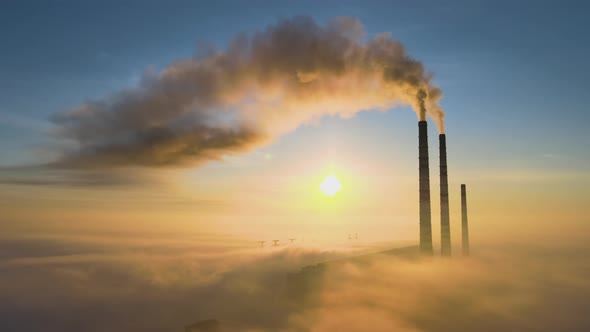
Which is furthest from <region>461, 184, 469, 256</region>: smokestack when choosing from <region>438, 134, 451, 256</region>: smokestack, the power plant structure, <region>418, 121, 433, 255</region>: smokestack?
<region>418, 121, 433, 255</region>: smokestack

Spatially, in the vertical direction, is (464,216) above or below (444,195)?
below

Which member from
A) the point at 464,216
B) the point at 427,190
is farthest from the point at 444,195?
the point at 464,216

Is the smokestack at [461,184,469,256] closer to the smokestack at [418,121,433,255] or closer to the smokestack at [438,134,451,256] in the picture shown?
the smokestack at [438,134,451,256]

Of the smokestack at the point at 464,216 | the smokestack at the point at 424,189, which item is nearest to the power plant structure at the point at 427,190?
the smokestack at the point at 424,189

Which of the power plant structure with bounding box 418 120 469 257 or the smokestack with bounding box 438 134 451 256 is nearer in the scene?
the power plant structure with bounding box 418 120 469 257

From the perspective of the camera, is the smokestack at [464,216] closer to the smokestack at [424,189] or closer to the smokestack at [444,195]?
the smokestack at [444,195]

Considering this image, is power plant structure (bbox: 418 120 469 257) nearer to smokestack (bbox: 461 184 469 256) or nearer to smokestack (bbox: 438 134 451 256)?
smokestack (bbox: 438 134 451 256)

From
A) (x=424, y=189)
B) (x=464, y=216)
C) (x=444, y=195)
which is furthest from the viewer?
(x=464, y=216)

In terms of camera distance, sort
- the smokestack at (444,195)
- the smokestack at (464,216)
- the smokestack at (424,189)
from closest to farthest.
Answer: the smokestack at (424,189), the smokestack at (444,195), the smokestack at (464,216)

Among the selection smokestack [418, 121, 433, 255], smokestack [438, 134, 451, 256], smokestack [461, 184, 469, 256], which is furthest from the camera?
smokestack [461, 184, 469, 256]

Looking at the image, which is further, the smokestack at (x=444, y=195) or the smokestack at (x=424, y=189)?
the smokestack at (x=444, y=195)

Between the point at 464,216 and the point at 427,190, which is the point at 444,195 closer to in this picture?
the point at 427,190

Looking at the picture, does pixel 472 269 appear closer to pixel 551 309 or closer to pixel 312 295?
pixel 312 295

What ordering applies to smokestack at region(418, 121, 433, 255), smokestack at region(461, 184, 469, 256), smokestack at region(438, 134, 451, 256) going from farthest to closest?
smokestack at region(461, 184, 469, 256) < smokestack at region(438, 134, 451, 256) < smokestack at region(418, 121, 433, 255)
